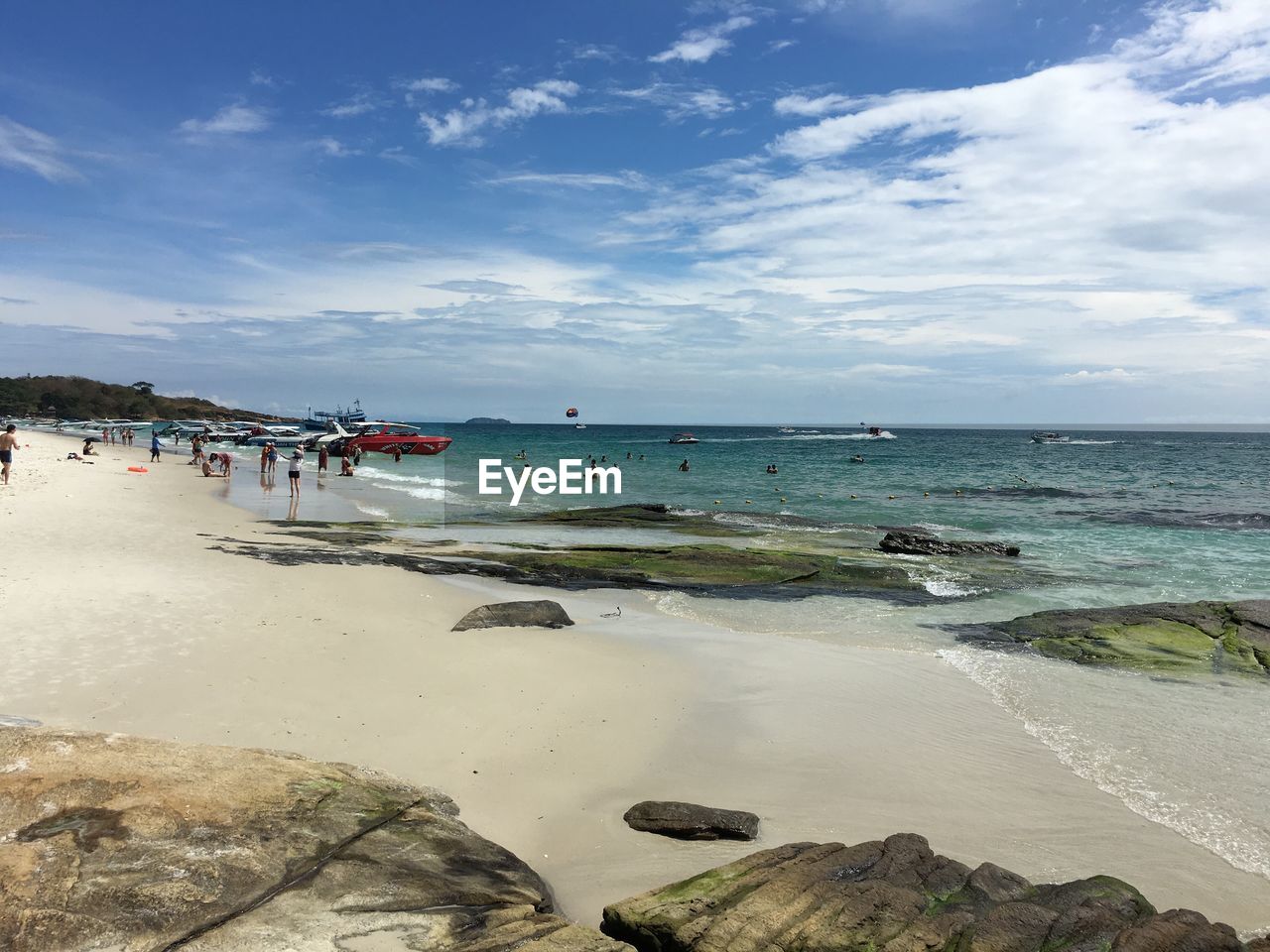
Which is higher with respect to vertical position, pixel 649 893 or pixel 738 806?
pixel 649 893

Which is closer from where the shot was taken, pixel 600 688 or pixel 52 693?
pixel 52 693

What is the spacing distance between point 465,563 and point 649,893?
13.8 meters

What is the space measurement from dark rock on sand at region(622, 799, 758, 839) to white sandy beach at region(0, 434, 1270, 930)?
4.8 inches

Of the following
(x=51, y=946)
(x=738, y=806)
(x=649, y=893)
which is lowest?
(x=738, y=806)

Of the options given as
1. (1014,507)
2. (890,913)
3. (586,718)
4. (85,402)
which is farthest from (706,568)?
(85,402)

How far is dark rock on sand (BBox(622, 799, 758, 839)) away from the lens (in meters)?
5.89

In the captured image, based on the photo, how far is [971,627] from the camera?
44.0 ft

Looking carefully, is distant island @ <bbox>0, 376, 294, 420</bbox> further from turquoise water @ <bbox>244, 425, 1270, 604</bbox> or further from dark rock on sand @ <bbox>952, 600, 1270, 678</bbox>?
dark rock on sand @ <bbox>952, 600, 1270, 678</bbox>

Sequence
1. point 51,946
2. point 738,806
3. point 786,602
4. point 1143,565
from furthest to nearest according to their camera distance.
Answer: point 1143,565 → point 786,602 → point 738,806 → point 51,946

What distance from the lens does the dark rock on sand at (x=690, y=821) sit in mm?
5895

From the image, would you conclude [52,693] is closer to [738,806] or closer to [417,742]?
[417,742]

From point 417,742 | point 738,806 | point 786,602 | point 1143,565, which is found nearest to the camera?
point 738,806

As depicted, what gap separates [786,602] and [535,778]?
30.2 ft

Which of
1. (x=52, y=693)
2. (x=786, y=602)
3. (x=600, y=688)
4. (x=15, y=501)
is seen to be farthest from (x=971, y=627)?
(x=15, y=501)
